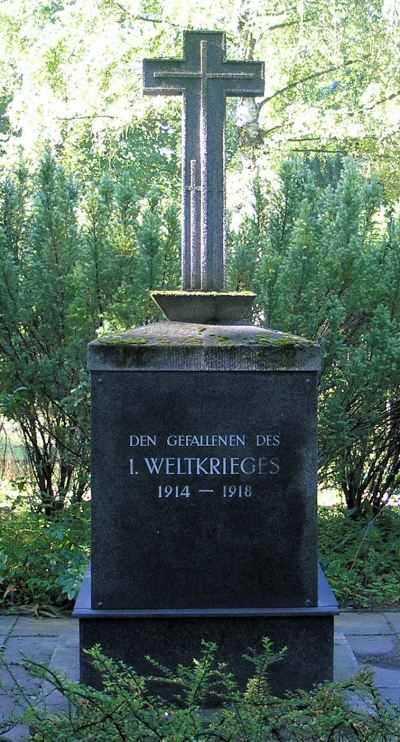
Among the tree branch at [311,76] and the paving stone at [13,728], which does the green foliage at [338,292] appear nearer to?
the paving stone at [13,728]

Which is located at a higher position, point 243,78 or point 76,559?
point 243,78

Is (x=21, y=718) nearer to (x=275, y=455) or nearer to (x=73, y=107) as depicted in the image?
(x=275, y=455)

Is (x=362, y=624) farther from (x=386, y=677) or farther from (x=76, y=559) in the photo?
(x=76, y=559)

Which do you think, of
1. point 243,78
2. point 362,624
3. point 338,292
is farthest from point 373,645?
point 243,78

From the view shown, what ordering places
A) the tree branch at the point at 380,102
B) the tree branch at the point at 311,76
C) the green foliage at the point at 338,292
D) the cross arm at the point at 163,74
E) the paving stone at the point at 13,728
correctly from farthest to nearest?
the tree branch at the point at 311,76 → the tree branch at the point at 380,102 → the green foliage at the point at 338,292 → the cross arm at the point at 163,74 → the paving stone at the point at 13,728

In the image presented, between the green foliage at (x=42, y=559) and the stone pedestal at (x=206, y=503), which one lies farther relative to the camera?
the green foliage at (x=42, y=559)

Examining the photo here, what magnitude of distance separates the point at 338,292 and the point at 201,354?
2702 millimetres

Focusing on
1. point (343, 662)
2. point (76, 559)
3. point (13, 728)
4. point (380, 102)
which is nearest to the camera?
point (13, 728)

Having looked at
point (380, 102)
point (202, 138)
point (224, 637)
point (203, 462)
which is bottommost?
point (224, 637)

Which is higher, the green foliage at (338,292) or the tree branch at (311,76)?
the tree branch at (311,76)

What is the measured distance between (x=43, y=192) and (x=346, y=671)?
381cm

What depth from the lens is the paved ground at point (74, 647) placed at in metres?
3.86

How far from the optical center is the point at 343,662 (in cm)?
396

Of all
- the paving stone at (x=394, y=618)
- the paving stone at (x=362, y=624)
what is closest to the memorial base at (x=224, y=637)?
the paving stone at (x=362, y=624)
